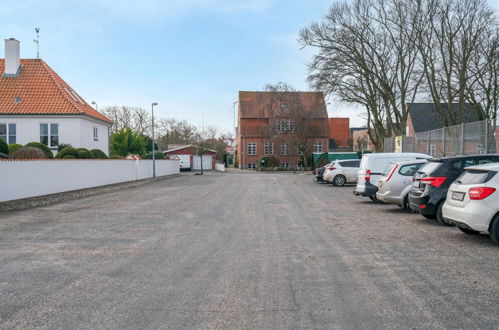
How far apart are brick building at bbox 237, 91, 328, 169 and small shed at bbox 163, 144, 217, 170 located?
24.5 ft

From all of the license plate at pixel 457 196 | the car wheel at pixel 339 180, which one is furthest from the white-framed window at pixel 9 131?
the license plate at pixel 457 196

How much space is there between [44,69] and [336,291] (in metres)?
37.8

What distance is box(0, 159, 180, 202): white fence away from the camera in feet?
54.7

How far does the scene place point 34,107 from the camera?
1387 inches

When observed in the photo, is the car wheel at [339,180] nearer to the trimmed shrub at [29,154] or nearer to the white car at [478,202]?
the trimmed shrub at [29,154]

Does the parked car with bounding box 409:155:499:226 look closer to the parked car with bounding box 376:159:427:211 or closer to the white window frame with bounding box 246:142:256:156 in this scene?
the parked car with bounding box 376:159:427:211

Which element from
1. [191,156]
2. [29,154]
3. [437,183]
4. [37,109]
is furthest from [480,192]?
[191,156]

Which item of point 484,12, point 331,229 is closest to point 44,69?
point 484,12

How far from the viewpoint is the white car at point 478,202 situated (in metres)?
8.20

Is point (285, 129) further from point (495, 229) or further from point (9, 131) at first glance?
point (495, 229)

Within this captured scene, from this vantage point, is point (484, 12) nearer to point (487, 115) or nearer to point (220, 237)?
point (487, 115)

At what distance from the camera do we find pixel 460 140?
65.2 feet

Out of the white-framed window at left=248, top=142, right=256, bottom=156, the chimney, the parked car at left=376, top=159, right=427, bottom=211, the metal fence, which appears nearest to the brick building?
the white-framed window at left=248, top=142, right=256, bottom=156

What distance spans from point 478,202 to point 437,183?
7.94ft
